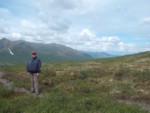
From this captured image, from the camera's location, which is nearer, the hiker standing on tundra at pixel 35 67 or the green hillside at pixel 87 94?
the green hillside at pixel 87 94

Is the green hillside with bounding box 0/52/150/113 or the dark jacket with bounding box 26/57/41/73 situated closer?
the green hillside with bounding box 0/52/150/113

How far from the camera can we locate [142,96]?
23.9 meters

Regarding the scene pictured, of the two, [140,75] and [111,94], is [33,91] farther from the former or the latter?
[140,75]

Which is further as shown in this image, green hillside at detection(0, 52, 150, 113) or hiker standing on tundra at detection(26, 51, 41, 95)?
hiker standing on tundra at detection(26, 51, 41, 95)

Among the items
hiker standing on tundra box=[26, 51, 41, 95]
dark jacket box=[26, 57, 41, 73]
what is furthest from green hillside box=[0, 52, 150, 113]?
dark jacket box=[26, 57, 41, 73]

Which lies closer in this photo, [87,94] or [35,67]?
[87,94]

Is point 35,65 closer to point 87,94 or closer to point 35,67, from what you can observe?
point 35,67

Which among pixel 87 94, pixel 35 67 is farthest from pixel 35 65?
pixel 87 94

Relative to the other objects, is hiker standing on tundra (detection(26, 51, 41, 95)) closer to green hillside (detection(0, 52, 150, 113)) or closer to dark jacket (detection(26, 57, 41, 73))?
dark jacket (detection(26, 57, 41, 73))

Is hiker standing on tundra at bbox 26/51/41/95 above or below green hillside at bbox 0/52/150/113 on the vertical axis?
above

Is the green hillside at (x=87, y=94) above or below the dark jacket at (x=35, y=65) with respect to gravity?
below

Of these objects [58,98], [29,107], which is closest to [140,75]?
[58,98]

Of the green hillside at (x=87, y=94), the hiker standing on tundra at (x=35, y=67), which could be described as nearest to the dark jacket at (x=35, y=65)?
the hiker standing on tundra at (x=35, y=67)

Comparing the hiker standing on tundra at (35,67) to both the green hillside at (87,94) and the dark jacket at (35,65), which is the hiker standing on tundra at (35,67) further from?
the green hillside at (87,94)
